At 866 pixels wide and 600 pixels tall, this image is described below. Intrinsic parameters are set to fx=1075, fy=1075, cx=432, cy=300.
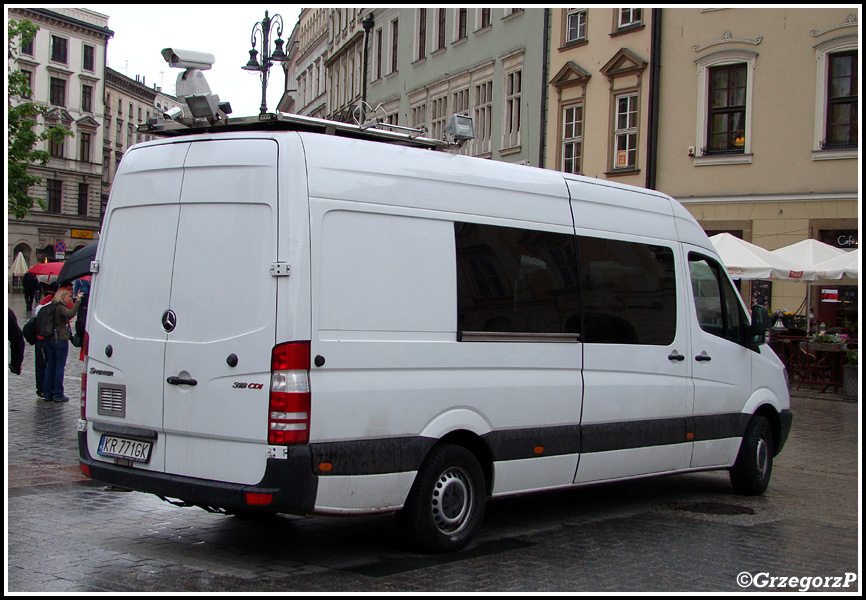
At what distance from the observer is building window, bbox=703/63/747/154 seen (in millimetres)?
25391

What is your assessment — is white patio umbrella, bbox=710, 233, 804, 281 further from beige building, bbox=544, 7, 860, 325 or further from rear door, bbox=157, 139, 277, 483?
rear door, bbox=157, 139, 277, 483

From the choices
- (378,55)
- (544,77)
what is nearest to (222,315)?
(544,77)

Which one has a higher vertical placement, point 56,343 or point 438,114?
point 438,114

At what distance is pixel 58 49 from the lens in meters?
83.7

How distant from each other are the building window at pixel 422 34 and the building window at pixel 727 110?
16.0 metres

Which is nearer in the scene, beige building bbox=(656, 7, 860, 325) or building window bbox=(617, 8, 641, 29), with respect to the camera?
beige building bbox=(656, 7, 860, 325)

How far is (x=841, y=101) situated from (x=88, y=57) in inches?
2920

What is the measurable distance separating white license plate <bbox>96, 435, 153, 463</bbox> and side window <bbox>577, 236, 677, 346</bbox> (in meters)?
3.18

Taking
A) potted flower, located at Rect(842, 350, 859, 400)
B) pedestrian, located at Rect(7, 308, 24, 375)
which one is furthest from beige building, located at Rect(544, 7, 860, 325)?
pedestrian, located at Rect(7, 308, 24, 375)

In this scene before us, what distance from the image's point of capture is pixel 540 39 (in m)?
31.4

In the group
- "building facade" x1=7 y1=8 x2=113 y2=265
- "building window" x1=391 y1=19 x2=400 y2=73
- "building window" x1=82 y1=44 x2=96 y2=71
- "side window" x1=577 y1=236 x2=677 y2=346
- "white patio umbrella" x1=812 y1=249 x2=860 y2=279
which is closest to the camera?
"side window" x1=577 y1=236 x2=677 y2=346

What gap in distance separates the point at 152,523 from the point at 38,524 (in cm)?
76

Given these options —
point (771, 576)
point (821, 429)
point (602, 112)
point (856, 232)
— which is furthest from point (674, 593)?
point (602, 112)

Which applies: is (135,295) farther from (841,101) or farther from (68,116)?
(68,116)
